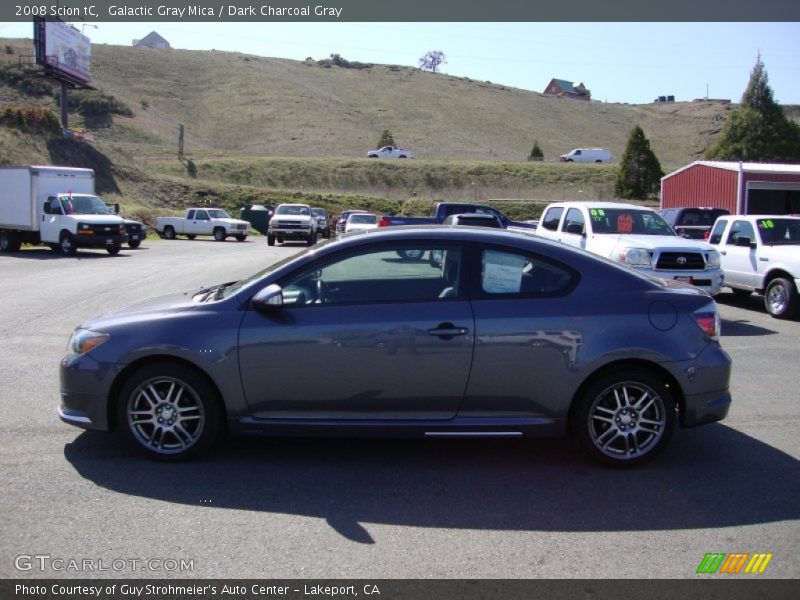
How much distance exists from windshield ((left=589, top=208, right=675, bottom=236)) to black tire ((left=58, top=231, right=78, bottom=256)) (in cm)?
1832

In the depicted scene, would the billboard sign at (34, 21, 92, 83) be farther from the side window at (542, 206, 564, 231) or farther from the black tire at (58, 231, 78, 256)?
the side window at (542, 206, 564, 231)

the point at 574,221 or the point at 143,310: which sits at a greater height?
the point at 574,221

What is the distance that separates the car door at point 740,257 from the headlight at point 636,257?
2.95 m

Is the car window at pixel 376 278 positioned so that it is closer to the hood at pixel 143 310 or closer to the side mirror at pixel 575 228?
the hood at pixel 143 310

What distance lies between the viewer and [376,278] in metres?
5.46

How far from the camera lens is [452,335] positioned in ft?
17.2

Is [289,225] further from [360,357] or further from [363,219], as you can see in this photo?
[360,357]

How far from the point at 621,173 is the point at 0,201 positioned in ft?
128

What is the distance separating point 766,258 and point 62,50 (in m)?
45.8

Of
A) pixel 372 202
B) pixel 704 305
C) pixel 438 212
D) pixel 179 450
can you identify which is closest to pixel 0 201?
pixel 438 212

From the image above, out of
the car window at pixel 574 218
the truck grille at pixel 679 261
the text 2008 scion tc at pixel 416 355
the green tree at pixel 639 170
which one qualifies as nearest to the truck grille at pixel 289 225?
the car window at pixel 574 218

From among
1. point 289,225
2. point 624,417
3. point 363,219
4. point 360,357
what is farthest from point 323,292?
point 289,225

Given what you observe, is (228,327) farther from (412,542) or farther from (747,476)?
(747,476)

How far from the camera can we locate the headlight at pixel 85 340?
17.8ft
